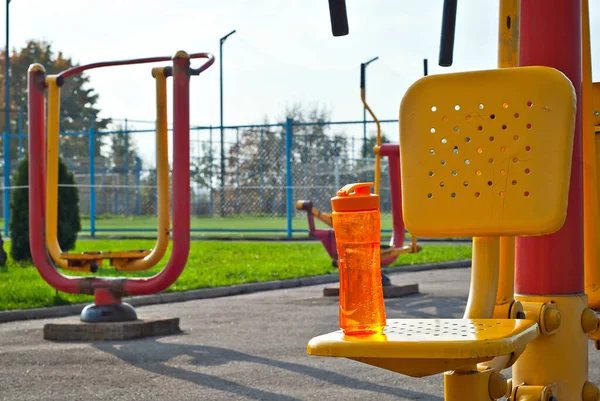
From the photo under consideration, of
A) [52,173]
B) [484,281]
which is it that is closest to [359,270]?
[484,281]

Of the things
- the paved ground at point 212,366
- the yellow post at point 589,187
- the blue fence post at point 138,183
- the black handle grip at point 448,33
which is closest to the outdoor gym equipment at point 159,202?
the paved ground at point 212,366

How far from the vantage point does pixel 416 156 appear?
2.42m

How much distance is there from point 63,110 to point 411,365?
52.5 meters

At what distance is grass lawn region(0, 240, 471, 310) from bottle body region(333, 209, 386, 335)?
7011 millimetres

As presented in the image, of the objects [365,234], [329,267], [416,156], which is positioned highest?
[416,156]

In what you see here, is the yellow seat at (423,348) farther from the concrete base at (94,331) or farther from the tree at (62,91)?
the tree at (62,91)

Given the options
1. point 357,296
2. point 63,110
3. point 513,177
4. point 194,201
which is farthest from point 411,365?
point 63,110

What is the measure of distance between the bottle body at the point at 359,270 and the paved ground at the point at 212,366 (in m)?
2.57

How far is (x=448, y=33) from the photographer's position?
257 cm

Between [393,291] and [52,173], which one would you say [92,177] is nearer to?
[393,291]

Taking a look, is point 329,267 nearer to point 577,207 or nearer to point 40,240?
point 40,240

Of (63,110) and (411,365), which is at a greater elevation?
(63,110)

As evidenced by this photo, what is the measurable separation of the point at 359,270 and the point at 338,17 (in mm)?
559

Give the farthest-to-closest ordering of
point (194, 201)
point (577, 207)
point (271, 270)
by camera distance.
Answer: point (194, 201) < point (271, 270) < point (577, 207)
